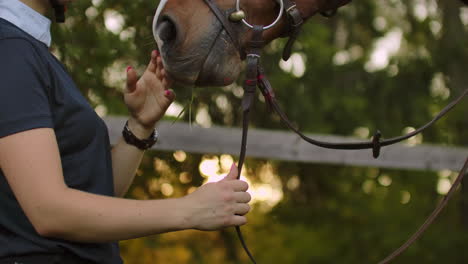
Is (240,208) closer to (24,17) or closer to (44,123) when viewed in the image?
(44,123)

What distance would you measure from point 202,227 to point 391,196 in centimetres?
388

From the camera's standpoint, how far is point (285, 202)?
4914mm

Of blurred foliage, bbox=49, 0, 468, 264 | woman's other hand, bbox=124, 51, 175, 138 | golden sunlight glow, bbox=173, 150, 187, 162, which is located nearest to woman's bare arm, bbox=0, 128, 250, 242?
woman's other hand, bbox=124, 51, 175, 138

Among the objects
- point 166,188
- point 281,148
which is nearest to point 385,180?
point 281,148

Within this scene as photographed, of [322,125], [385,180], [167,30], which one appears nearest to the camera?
[167,30]

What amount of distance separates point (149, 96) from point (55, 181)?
569 mm

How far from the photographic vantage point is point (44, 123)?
3.33ft

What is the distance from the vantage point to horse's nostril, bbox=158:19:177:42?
130 centimetres

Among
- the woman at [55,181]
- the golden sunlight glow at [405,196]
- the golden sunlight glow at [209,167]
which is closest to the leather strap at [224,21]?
the woman at [55,181]

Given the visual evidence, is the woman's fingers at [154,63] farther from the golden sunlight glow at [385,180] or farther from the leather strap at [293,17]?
the golden sunlight glow at [385,180]

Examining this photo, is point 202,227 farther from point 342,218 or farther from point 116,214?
point 342,218

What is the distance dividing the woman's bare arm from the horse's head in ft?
1.24

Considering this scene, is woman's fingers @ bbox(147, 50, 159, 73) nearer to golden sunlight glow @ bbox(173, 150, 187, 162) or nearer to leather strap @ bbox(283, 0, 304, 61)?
leather strap @ bbox(283, 0, 304, 61)

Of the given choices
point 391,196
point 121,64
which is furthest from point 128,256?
point 391,196
